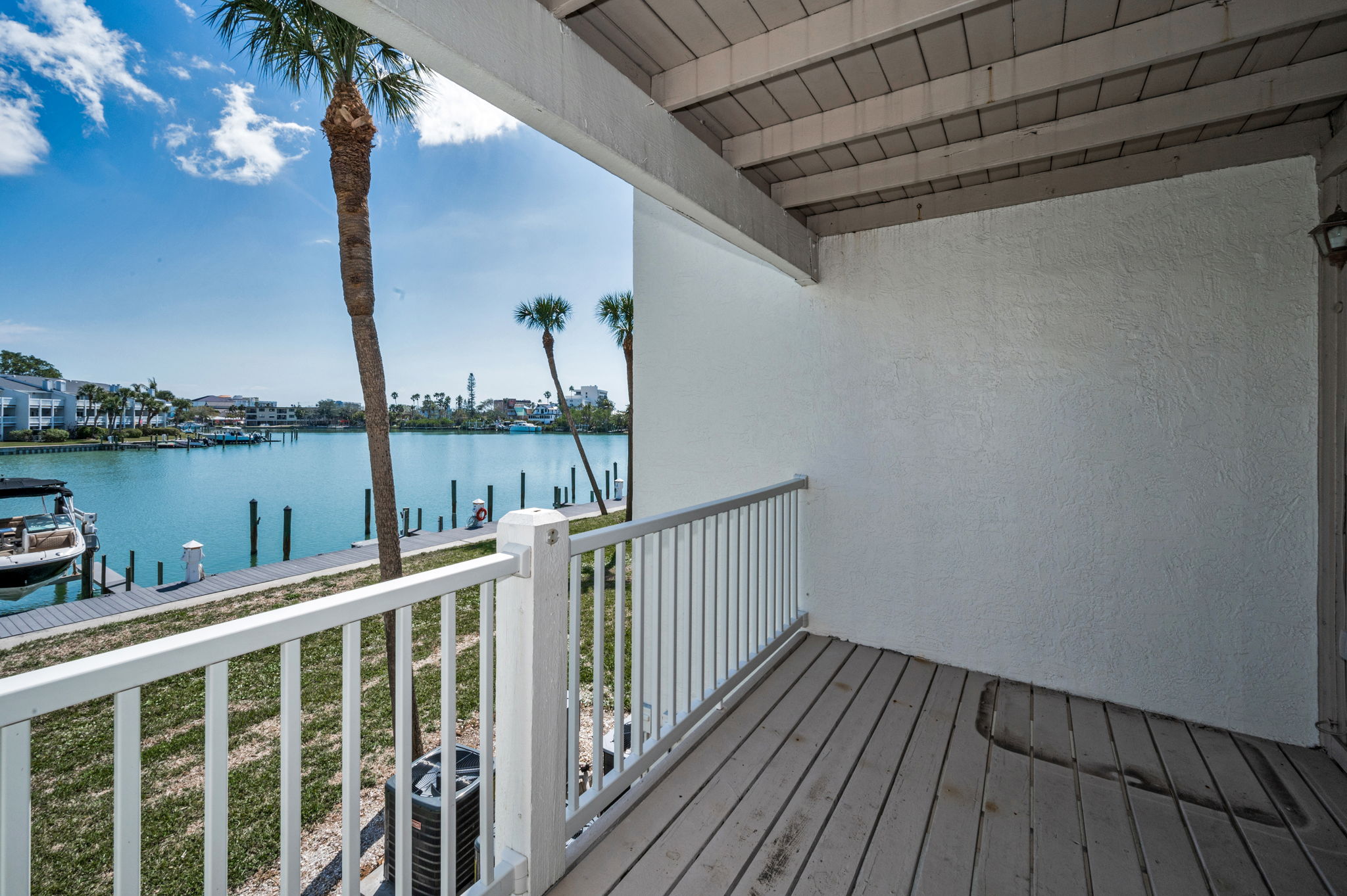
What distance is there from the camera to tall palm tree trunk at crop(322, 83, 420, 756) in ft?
16.1

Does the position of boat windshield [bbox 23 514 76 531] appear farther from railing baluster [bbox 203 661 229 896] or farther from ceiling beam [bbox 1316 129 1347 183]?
ceiling beam [bbox 1316 129 1347 183]

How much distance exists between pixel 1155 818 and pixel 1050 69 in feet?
7.66

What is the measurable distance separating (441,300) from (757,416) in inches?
1864

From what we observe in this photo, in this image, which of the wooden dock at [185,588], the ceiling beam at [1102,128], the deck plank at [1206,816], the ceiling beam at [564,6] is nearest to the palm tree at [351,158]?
the ceiling beam at [1102,128]

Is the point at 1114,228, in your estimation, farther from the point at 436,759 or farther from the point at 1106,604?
the point at 436,759

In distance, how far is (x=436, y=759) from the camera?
2.44 meters

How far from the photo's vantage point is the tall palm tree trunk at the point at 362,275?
4.91 m

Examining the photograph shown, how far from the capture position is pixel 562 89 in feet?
4.99

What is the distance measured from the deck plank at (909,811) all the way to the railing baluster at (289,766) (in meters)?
1.32

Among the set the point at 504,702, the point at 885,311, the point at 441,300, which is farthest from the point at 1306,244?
the point at 441,300

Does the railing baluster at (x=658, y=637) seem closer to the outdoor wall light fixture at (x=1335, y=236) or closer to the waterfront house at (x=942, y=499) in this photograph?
the waterfront house at (x=942, y=499)

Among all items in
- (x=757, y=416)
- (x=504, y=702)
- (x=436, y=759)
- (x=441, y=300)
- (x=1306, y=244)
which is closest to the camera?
(x=504, y=702)

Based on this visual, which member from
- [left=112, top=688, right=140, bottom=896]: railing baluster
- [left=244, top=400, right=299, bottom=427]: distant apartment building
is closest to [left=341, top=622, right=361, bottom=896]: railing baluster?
[left=112, top=688, right=140, bottom=896]: railing baluster

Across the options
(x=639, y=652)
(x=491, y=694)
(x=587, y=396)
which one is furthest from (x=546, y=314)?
(x=587, y=396)
